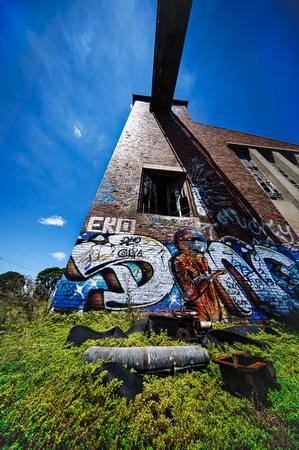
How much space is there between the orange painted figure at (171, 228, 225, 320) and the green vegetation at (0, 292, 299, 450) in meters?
2.20

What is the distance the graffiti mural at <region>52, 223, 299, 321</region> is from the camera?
4109mm

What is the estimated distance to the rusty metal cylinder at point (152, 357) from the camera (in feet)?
5.81

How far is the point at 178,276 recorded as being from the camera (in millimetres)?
4562

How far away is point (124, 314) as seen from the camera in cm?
380

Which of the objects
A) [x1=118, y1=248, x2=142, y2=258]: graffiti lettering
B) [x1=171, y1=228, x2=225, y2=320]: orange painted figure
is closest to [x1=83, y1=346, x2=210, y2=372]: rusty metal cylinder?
[x1=171, y1=228, x2=225, y2=320]: orange painted figure

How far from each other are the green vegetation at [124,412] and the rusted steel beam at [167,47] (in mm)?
13704

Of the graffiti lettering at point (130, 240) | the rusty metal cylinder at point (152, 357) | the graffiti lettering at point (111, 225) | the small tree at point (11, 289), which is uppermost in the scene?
the graffiti lettering at point (111, 225)

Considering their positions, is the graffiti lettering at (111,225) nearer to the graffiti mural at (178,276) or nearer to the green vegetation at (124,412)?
the graffiti mural at (178,276)

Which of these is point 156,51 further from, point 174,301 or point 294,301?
point 294,301

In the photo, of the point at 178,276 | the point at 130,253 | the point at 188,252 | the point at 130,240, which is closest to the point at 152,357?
the point at 178,276

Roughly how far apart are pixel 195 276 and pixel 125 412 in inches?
148

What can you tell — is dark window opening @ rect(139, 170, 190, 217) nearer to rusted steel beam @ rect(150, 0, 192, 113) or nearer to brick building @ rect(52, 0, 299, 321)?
brick building @ rect(52, 0, 299, 321)

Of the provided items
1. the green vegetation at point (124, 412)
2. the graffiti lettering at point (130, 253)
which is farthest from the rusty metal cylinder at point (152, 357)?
the graffiti lettering at point (130, 253)

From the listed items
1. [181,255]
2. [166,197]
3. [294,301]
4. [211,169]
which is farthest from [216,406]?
[211,169]
